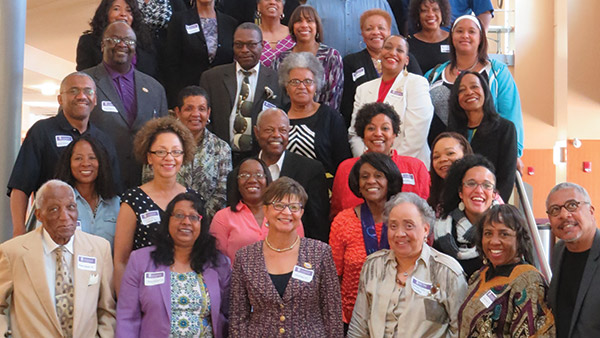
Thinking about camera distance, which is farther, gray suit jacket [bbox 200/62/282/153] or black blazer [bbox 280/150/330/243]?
gray suit jacket [bbox 200/62/282/153]

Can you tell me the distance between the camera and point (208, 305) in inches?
157

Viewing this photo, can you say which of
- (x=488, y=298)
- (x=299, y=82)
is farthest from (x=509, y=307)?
(x=299, y=82)

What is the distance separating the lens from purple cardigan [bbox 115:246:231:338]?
155 inches

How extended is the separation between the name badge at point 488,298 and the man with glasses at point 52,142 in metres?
2.26

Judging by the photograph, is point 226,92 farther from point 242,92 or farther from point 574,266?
point 574,266

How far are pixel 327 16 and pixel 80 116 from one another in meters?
2.55

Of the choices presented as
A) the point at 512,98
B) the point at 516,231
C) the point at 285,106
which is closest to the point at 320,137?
the point at 285,106

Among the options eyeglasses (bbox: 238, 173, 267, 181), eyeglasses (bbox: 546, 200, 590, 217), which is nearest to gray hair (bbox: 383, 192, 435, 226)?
eyeglasses (bbox: 546, 200, 590, 217)

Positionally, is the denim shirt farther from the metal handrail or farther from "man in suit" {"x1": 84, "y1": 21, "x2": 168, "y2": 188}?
the metal handrail

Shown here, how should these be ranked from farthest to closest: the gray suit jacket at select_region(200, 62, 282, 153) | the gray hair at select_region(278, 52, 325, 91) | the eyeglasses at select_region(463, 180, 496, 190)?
the gray suit jacket at select_region(200, 62, 282, 153)
the gray hair at select_region(278, 52, 325, 91)
the eyeglasses at select_region(463, 180, 496, 190)

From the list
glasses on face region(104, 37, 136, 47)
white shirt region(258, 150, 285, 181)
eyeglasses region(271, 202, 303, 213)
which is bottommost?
eyeglasses region(271, 202, 303, 213)

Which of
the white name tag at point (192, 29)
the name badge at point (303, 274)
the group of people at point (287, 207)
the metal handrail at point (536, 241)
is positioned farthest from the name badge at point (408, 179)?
the white name tag at point (192, 29)

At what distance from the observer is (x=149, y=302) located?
3939mm

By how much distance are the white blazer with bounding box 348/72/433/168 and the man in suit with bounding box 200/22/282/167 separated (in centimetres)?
69
